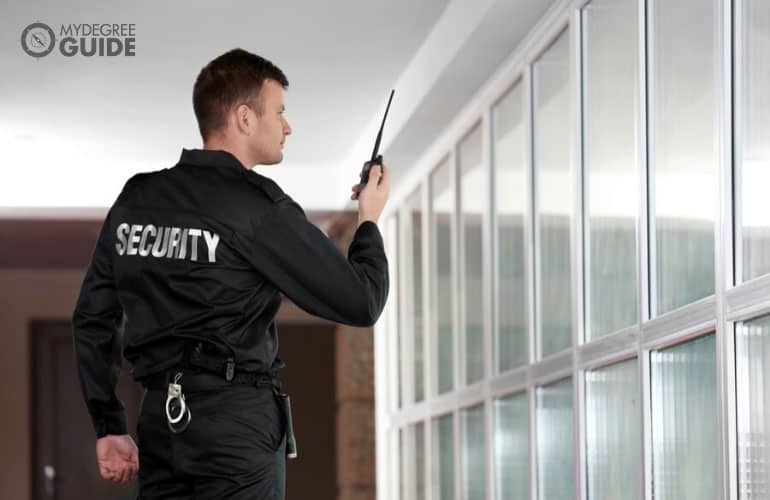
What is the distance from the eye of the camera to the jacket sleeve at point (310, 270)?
7.08 ft

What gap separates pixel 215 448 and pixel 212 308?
210 mm

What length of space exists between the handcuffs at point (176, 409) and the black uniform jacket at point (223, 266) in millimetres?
43

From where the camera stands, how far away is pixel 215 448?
2143 millimetres

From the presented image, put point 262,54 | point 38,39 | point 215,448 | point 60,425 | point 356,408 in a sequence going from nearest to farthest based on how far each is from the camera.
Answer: point 215,448 < point 38,39 < point 262,54 < point 356,408 < point 60,425

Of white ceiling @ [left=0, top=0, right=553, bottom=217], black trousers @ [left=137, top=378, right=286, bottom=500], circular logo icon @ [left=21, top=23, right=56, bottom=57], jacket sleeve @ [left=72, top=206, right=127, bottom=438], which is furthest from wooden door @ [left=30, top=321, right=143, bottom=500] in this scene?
black trousers @ [left=137, top=378, right=286, bottom=500]

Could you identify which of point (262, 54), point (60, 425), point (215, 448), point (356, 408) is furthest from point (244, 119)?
point (60, 425)

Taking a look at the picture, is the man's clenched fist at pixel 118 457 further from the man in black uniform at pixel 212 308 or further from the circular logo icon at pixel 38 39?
the circular logo icon at pixel 38 39

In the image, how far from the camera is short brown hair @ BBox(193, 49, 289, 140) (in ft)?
7.56

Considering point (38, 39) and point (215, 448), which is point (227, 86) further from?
point (38, 39)

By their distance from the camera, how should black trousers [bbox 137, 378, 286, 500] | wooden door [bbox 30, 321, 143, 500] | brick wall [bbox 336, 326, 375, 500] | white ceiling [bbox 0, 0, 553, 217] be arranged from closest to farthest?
black trousers [bbox 137, 378, 286, 500]
white ceiling [bbox 0, 0, 553, 217]
brick wall [bbox 336, 326, 375, 500]
wooden door [bbox 30, 321, 143, 500]

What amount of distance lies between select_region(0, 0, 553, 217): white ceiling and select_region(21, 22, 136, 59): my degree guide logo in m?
0.04

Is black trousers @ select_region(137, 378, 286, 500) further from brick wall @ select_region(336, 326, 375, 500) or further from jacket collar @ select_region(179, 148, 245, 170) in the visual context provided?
brick wall @ select_region(336, 326, 375, 500)

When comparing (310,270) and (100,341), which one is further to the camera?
(100,341)

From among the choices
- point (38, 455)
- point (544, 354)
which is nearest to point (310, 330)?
point (38, 455)
